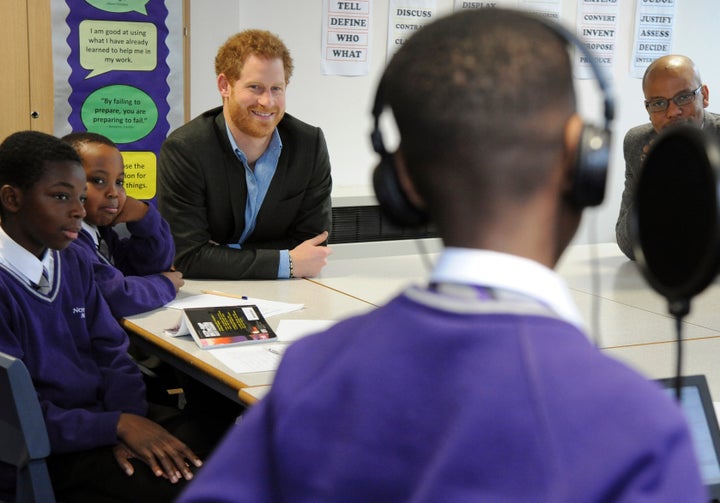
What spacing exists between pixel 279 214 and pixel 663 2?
344 centimetres

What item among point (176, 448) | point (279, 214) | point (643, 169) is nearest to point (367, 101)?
point (279, 214)

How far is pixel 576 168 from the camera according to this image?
26.8 inches

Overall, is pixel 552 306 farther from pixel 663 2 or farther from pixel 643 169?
pixel 663 2

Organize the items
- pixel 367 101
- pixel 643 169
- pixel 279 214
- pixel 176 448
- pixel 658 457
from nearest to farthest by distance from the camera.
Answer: pixel 658 457 → pixel 643 169 → pixel 176 448 → pixel 279 214 → pixel 367 101

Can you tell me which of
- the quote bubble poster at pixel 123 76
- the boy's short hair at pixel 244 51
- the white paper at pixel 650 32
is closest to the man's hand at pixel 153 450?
the boy's short hair at pixel 244 51

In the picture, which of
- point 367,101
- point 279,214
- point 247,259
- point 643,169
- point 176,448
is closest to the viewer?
point 643,169

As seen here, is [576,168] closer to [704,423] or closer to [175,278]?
[704,423]

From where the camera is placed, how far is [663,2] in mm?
5652

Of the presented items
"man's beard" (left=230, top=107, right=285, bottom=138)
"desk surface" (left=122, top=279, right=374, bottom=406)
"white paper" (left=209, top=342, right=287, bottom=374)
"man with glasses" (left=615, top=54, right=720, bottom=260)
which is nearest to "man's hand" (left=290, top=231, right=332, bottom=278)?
"desk surface" (left=122, top=279, right=374, bottom=406)

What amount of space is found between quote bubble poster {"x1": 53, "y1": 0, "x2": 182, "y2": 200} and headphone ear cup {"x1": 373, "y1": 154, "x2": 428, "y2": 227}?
3.47m

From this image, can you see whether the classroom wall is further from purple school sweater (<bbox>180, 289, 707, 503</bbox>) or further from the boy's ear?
purple school sweater (<bbox>180, 289, 707, 503</bbox>)

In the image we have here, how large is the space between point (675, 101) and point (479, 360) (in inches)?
115

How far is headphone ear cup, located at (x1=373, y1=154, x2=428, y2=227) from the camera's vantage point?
76 centimetres

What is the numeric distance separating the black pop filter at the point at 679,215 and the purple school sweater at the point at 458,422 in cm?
17
